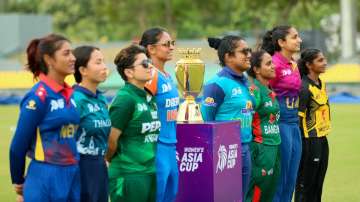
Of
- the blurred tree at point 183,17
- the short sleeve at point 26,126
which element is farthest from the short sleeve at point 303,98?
the blurred tree at point 183,17

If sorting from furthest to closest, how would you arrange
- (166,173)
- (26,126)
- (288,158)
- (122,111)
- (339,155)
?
(339,155), (288,158), (166,173), (122,111), (26,126)

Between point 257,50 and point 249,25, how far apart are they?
167 ft

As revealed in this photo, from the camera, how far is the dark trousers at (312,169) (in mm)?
10820

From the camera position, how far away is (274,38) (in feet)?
34.6

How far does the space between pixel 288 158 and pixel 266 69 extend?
1.00m

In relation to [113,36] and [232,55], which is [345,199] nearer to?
[232,55]

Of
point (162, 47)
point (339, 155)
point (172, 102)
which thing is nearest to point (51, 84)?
point (172, 102)

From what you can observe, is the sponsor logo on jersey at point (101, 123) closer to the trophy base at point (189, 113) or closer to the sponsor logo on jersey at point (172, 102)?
the sponsor logo on jersey at point (172, 102)

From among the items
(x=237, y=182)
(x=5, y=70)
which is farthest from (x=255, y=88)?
(x=5, y=70)

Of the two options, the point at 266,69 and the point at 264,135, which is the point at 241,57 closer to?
the point at 266,69

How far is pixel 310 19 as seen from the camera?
194ft

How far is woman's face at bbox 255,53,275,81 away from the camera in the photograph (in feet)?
32.1

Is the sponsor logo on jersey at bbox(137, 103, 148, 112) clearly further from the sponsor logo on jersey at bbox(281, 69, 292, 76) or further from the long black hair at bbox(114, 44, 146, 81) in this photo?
the sponsor logo on jersey at bbox(281, 69, 292, 76)

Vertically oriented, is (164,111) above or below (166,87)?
below
